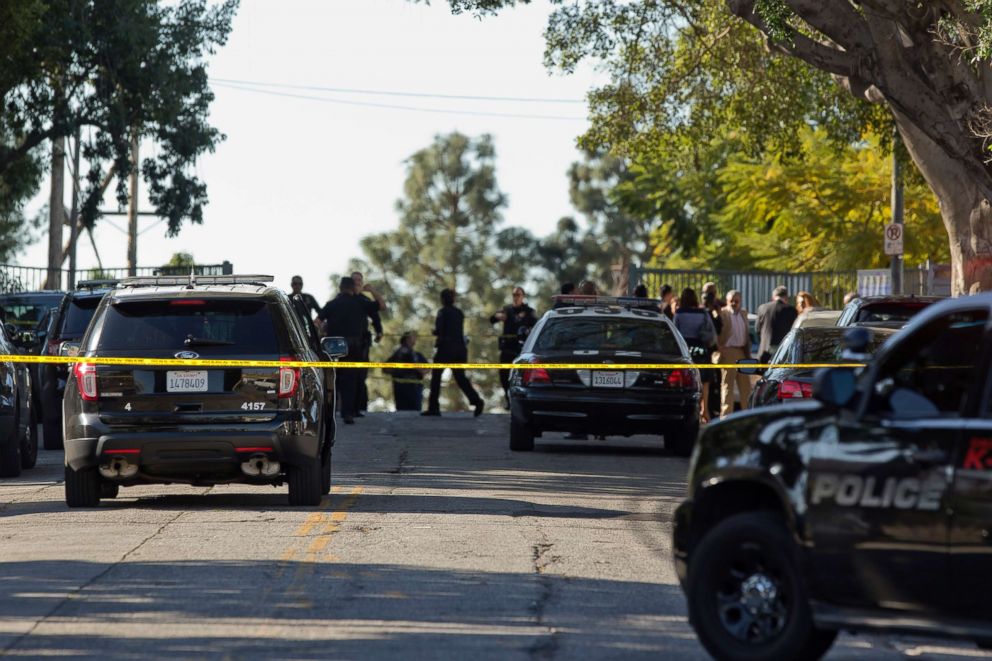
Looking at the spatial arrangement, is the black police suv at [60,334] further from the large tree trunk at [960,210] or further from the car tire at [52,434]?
the large tree trunk at [960,210]

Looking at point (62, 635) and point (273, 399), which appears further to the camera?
point (273, 399)

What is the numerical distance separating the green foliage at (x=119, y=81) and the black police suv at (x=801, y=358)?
2195 cm

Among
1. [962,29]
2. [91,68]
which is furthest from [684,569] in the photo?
[91,68]

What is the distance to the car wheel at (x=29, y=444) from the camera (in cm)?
1836

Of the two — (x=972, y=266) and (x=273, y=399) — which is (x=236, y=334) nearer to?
(x=273, y=399)

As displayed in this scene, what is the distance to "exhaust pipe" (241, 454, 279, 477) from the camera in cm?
1365

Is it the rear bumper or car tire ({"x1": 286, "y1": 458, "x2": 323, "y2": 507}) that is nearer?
car tire ({"x1": 286, "y1": 458, "x2": 323, "y2": 507})

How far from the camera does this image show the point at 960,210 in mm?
24516

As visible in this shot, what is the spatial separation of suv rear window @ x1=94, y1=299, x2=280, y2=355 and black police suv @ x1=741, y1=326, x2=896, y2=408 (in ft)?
16.5

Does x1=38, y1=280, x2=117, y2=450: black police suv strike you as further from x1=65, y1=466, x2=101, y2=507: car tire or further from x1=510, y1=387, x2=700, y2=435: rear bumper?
x1=65, y1=466, x2=101, y2=507: car tire

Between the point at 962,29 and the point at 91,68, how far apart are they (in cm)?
2186


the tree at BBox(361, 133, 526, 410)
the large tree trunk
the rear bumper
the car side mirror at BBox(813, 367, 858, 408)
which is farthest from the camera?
the tree at BBox(361, 133, 526, 410)

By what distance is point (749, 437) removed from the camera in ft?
25.5

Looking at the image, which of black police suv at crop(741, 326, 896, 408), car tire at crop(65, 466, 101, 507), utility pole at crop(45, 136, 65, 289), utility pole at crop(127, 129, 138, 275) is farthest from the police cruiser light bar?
utility pole at crop(127, 129, 138, 275)
